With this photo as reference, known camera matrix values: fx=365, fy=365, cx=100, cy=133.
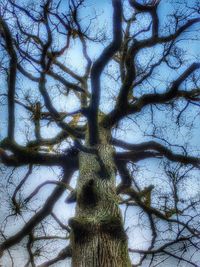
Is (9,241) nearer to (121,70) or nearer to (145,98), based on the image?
(145,98)

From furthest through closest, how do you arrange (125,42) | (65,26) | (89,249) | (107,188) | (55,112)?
(125,42), (65,26), (55,112), (107,188), (89,249)

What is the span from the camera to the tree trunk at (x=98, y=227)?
4.29 metres

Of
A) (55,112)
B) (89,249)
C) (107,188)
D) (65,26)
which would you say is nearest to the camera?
(89,249)

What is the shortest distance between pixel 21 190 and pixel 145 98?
123 inches

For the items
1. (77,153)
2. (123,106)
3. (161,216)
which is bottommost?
(161,216)

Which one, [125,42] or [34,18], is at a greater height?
[125,42]

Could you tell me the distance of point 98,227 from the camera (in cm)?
455

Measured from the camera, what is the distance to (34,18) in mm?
6641

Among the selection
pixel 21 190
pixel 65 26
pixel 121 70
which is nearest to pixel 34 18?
pixel 65 26

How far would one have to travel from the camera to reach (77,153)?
7.17 m

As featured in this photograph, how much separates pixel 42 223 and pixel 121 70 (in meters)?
3.85

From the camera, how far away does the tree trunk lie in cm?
429

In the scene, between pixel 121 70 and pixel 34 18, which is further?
pixel 121 70

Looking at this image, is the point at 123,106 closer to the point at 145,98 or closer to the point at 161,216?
the point at 145,98
